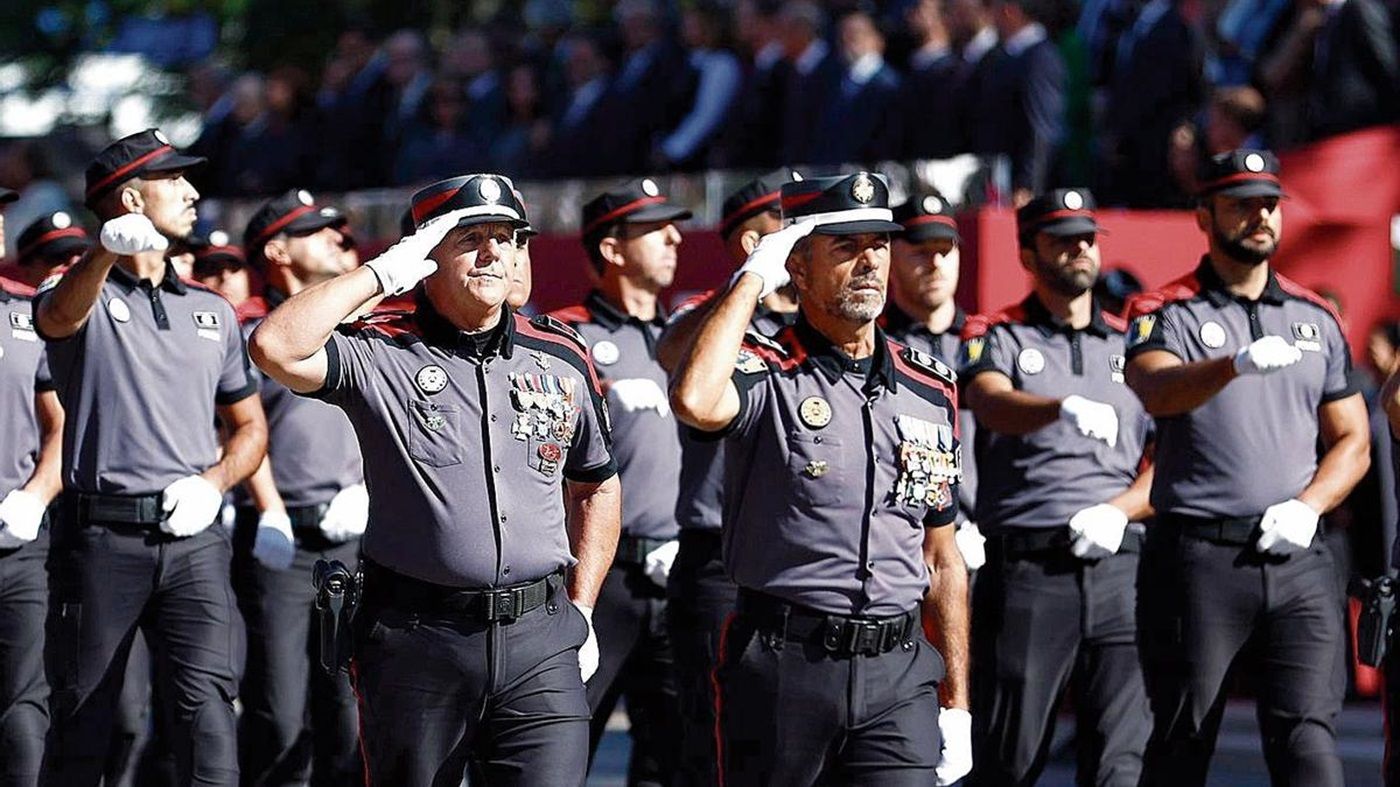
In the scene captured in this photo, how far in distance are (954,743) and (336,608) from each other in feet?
5.61

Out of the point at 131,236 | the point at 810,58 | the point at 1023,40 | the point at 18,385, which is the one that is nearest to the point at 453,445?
the point at 131,236

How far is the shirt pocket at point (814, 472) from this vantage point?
246 inches

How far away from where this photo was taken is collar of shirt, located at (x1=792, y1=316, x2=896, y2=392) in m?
6.36

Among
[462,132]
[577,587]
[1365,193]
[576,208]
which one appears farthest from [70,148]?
[577,587]

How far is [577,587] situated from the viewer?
648cm

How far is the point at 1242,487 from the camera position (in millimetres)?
7855

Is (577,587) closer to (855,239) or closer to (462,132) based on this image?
(855,239)

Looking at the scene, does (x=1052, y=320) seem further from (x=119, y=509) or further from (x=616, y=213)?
(x=119, y=509)

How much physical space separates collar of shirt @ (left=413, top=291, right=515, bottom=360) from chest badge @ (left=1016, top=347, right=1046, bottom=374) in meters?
2.75

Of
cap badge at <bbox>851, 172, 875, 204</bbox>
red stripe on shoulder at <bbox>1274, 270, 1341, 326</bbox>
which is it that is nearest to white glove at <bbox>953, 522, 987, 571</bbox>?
red stripe on shoulder at <bbox>1274, 270, 1341, 326</bbox>

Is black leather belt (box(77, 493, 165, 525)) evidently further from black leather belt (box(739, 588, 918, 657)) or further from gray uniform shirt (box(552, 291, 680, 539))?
black leather belt (box(739, 588, 918, 657))

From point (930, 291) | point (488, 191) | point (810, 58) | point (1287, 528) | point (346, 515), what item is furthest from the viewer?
point (810, 58)

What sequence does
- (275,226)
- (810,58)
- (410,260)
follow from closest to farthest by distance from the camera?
(410,260) < (275,226) < (810,58)

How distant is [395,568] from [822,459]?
1.12 meters
